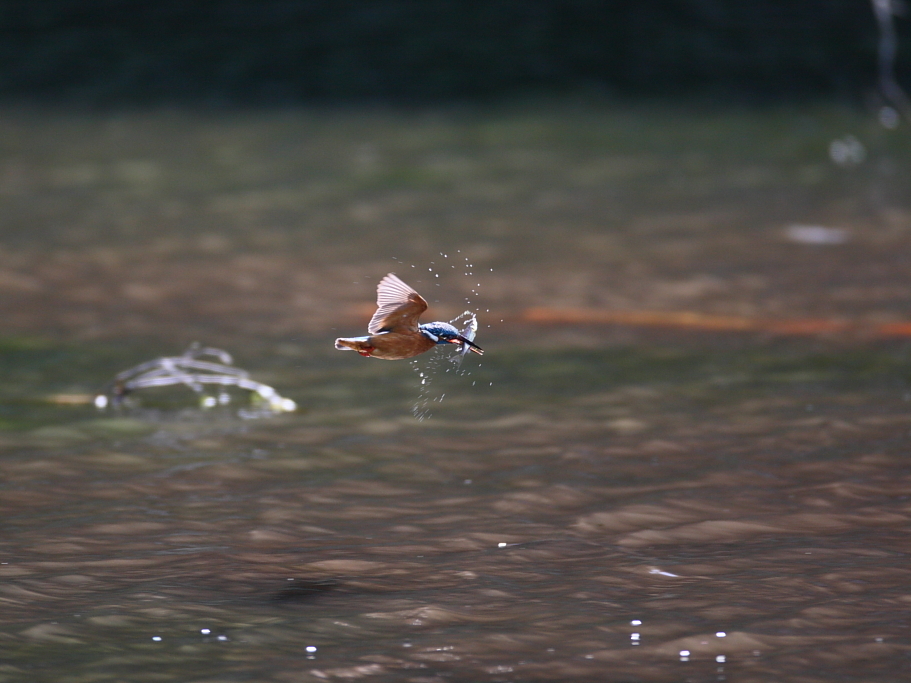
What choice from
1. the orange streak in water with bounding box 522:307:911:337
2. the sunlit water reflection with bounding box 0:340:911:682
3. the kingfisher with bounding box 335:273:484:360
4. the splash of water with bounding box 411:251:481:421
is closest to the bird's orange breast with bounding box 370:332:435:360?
the kingfisher with bounding box 335:273:484:360

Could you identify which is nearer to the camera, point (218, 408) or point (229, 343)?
point (218, 408)

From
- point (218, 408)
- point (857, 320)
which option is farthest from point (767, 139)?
point (218, 408)

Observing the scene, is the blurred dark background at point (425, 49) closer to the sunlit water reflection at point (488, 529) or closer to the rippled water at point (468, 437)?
the rippled water at point (468, 437)

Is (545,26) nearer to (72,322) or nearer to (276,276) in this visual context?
(276,276)

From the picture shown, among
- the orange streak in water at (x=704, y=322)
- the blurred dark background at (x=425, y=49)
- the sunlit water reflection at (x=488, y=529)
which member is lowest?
the sunlit water reflection at (x=488, y=529)

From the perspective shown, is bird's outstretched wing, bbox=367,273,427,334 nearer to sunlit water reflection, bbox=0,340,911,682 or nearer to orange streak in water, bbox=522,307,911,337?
sunlit water reflection, bbox=0,340,911,682

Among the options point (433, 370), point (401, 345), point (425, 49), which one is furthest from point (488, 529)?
point (425, 49)

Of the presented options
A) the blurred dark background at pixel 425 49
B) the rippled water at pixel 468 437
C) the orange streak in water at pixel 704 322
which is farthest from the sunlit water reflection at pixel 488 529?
the blurred dark background at pixel 425 49

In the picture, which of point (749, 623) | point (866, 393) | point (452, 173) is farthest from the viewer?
point (452, 173)
